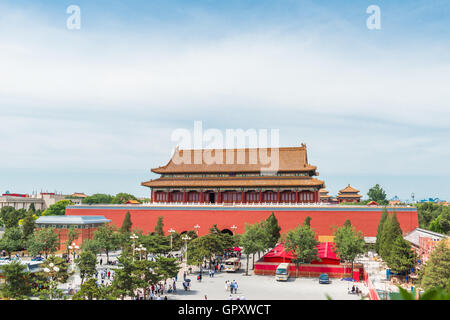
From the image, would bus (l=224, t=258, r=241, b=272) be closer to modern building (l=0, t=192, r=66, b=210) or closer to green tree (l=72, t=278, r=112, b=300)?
green tree (l=72, t=278, r=112, b=300)

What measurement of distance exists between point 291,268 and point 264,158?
26571mm

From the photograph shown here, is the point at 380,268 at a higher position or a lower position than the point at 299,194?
lower

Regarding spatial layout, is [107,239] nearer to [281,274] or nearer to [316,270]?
[281,274]

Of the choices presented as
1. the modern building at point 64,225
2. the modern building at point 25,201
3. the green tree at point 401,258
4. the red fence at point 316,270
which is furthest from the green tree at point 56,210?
the green tree at point 401,258

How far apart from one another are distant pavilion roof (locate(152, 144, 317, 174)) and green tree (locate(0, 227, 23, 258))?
21737mm

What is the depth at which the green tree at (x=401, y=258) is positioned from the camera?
31094mm

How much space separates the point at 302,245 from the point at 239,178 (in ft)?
83.4

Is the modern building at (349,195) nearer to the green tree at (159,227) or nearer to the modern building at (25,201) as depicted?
the green tree at (159,227)

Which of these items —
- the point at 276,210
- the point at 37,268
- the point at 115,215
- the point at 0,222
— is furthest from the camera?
the point at 0,222

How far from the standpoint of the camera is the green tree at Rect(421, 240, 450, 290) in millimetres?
24641

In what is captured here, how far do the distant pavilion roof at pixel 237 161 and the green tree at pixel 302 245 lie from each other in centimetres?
2259
